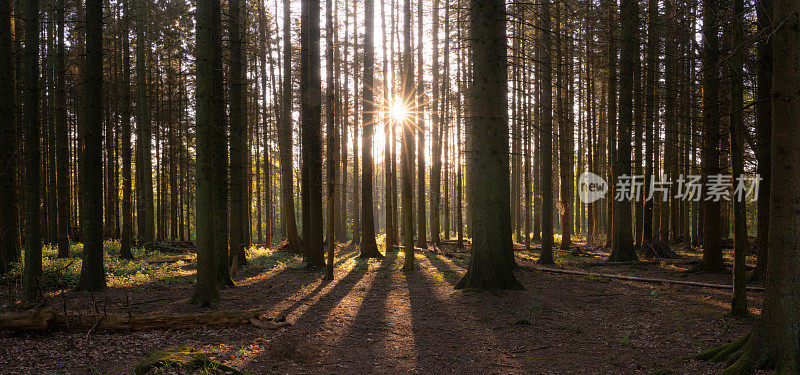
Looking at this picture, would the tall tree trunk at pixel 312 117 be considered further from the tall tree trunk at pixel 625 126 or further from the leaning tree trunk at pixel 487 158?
the tall tree trunk at pixel 625 126

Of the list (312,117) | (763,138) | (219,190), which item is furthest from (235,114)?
(763,138)

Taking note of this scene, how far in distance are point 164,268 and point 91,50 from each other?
867cm

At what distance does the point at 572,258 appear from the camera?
1806 centimetres

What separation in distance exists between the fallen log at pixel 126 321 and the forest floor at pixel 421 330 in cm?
11

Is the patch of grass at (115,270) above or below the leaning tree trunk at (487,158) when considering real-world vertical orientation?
below

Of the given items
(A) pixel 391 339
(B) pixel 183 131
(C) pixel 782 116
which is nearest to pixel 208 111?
(A) pixel 391 339

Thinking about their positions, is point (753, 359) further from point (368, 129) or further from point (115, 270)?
point (115, 270)

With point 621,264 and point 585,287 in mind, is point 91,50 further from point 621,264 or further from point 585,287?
point 621,264

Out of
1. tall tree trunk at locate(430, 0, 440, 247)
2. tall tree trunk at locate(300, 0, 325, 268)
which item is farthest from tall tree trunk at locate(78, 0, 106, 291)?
tall tree trunk at locate(430, 0, 440, 247)

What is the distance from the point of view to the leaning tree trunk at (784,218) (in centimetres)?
450

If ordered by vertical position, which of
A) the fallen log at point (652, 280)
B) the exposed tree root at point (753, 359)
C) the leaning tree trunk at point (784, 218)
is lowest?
the fallen log at point (652, 280)

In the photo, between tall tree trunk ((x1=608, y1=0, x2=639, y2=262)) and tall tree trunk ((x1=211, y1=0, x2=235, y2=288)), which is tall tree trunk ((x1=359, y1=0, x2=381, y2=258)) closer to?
tall tree trunk ((x1=211, y1=0, x2=235, y2=288))

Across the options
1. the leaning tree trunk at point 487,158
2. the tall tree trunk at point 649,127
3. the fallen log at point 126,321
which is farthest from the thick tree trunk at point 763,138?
the fallen log at point 126,321

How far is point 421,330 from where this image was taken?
7836mm
